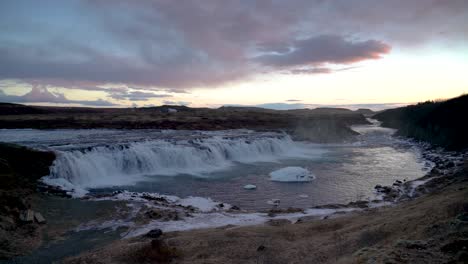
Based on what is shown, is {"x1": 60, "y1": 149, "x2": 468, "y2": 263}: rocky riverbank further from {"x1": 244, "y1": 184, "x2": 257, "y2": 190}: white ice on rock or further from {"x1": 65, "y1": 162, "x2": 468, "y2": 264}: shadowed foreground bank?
{"x1": 244, "y1": 184, "x2": 257, "y2": 190}: white ice on rock

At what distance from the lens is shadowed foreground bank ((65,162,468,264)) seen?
6414 mm

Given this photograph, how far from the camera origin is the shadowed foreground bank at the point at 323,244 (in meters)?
6.41

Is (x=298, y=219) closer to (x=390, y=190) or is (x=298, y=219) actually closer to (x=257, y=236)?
(x=257, y=236)

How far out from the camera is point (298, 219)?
488 inches

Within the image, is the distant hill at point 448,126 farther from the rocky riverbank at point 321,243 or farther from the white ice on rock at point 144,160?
the rocky riverbank at point 321,243

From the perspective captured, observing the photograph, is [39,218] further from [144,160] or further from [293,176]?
[293,176]

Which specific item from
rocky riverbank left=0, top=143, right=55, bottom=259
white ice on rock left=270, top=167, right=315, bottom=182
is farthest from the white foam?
white ice on rock left=270, top=167, right=315, bottom=182

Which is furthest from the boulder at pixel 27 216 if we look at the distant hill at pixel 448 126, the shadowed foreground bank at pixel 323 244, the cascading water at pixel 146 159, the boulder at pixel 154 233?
the distant hill at pixel 448 126

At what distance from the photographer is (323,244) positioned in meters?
8.63

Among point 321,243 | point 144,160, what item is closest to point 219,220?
point 321,243

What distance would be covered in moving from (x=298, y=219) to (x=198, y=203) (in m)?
5.37

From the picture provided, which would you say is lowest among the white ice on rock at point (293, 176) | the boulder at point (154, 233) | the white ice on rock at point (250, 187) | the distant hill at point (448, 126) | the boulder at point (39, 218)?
the white ice on rock at point (250, 187)

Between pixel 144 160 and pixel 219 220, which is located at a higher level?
pixel 144 160

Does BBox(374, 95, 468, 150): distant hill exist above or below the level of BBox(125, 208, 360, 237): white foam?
above
